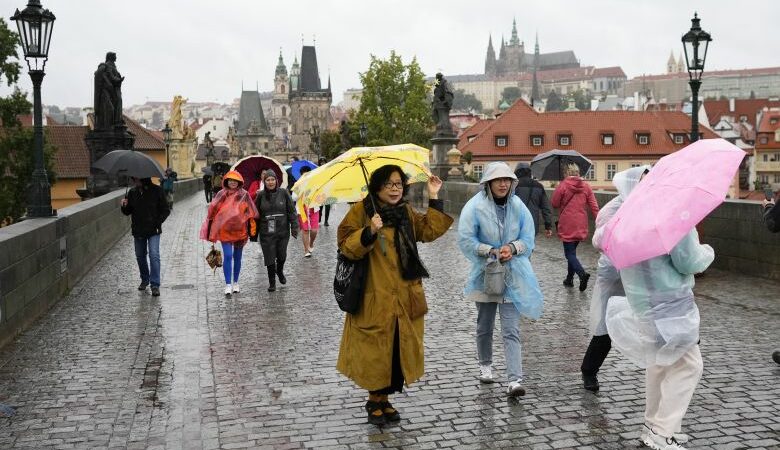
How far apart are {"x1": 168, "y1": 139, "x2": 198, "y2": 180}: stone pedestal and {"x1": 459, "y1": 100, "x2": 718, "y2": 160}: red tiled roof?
2191cm

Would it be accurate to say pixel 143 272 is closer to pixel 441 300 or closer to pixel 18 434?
pixel 441 300

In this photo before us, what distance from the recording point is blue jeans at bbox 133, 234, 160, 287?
11422 mm

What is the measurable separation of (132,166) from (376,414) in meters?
6.63

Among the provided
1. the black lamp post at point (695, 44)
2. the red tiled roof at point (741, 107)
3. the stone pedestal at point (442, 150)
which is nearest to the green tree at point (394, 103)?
the stone pedestal at point (442, 150)

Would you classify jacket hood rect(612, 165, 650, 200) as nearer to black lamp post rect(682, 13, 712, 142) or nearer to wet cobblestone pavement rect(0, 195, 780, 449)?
wet cobblestone pavement rect(0, 195, 780, 449)

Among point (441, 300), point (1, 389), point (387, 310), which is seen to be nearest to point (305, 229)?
point (441, 300)

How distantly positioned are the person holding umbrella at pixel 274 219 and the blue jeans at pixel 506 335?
17.6 ft

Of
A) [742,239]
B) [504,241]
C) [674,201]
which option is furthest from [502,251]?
[742,239]

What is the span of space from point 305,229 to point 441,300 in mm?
5077

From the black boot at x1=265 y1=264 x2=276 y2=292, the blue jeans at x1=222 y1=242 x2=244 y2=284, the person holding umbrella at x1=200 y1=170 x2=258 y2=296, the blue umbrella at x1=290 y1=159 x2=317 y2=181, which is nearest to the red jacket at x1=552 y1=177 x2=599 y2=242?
the black boot at x1=265 y1=264 x2=276 y2=292

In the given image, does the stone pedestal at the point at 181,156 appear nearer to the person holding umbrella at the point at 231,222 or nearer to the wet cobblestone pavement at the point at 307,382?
the person holding umbrella at the point at 231,222

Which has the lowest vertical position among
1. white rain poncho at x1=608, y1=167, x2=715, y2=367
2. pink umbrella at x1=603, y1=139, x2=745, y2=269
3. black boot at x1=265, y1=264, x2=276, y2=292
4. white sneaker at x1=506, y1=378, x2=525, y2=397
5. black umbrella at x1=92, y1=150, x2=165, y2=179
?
white sneaker at x1=506, y1=378, x2=525, y2=397

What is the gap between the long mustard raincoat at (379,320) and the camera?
5699 mm

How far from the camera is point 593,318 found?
6578mm
